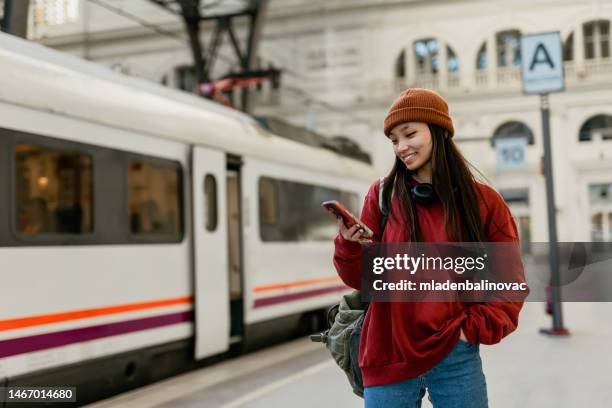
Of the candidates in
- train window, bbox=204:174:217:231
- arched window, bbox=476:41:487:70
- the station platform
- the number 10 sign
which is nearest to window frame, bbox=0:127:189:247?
train window, bbox=204:174:217:231

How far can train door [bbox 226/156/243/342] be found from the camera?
29.1 ft

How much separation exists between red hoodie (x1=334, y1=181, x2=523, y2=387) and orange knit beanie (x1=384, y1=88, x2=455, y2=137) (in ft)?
0.82

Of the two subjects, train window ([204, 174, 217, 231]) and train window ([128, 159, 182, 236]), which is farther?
train window ([204, 174, 217, 231])

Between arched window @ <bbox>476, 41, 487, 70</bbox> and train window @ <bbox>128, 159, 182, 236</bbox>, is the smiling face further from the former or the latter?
arched window @ <bbox>476, 41, 487, 70</bbox>

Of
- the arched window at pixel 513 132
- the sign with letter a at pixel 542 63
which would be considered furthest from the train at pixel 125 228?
the arched window at pixel 513 132

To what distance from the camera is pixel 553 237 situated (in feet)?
31.9

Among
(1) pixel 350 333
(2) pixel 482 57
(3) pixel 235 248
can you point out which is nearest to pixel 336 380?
(3) pixel 235 248

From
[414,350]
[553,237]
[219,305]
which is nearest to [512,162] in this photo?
[553,237]

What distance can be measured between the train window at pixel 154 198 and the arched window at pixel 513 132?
1208cm

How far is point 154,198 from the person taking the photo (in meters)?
7.27

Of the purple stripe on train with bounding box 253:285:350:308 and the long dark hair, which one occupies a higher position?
the long dark hair

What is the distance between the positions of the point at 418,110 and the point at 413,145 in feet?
0.39

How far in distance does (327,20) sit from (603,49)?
8.52 meters

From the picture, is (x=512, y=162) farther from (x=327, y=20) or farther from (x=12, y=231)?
(x=12, y=231)
